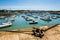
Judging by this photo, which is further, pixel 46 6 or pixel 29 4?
pixel 46 6

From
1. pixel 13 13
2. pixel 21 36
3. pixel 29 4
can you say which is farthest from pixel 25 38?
pixel 13 13

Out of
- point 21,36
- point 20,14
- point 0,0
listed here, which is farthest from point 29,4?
point 21,36

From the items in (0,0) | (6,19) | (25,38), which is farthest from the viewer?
(6,19)

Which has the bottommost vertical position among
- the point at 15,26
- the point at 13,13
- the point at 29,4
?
the point at 15,26

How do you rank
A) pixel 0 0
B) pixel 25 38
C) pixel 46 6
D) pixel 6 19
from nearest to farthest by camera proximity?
pixel 25 38 → pixel 0 0 → pixel 46 6 → pixel 6 19

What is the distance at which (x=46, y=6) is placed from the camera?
729 centimetres

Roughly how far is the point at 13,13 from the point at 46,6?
2218mm

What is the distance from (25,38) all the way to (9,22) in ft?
14.0

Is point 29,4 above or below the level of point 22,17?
above

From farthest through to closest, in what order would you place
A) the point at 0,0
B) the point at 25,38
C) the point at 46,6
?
the point at 46,6
the point at 0,0
the point at 25,38

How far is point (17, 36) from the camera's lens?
4.32m

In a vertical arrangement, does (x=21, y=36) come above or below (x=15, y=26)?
above

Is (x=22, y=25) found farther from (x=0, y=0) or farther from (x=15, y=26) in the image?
(x=0, y=0)

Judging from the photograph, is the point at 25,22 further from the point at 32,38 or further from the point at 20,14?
the point at 32,38
